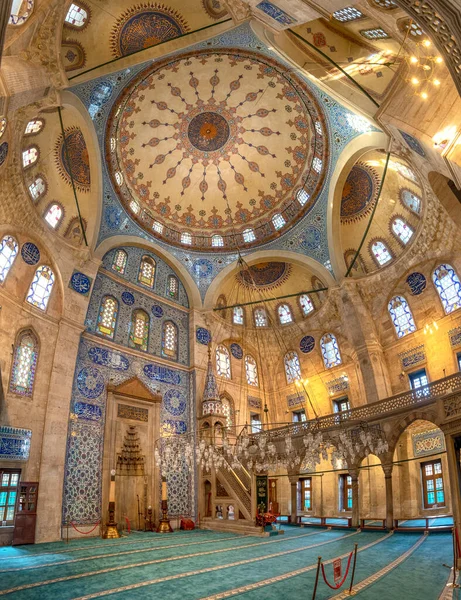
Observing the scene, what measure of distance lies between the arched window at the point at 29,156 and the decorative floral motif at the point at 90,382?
6.45m

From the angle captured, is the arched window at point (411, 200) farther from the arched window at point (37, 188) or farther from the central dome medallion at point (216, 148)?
the arched window at point (37, 188)

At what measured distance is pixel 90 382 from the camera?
1355cm

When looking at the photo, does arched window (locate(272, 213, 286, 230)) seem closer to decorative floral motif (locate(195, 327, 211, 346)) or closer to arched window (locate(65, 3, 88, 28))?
decorative floral motif (locate(195, 327, 211, 346))

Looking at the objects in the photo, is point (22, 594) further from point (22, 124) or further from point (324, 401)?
point (324, 401)

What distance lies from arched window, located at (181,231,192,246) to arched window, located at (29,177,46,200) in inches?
253

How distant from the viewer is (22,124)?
10.4m

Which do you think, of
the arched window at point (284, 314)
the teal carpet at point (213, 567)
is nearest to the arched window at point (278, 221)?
the arched window at point (284, 314)

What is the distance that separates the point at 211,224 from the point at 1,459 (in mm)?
12054

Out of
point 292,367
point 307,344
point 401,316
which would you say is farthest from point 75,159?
point 401,316

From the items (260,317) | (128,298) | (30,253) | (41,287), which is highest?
(260,317)

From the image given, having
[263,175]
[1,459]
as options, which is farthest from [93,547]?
[263,175]

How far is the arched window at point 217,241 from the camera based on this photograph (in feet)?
61.3

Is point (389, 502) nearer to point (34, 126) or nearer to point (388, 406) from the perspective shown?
point (388, 406)

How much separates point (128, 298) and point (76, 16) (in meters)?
8.95
